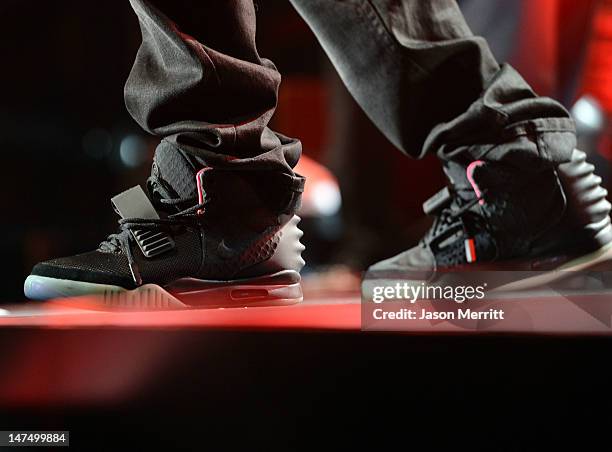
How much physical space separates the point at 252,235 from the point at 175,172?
11 cm

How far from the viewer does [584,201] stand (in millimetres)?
811

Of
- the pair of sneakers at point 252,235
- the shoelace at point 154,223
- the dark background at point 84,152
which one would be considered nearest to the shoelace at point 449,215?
the pair of sneakers at point 252,235

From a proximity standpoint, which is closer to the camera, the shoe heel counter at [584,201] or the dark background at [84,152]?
the shoe heel counter at [584,201]

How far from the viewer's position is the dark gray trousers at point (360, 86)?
746mm

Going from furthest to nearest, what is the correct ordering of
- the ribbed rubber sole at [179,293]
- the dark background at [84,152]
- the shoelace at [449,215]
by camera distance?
the dark background at [84,152] → the shoelace at [449,215] → the ribbed rubber sole at [179,293]

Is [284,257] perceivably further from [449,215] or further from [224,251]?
[449,215]

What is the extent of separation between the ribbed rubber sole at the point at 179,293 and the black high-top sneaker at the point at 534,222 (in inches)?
6.7

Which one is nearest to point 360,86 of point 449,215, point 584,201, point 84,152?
point 449,215

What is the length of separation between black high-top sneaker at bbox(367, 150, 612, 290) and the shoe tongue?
0.28 metres

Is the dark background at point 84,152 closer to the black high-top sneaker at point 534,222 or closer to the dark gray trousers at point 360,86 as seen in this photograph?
the dark gray trousers at point 360,86

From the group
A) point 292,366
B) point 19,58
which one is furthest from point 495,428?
point 19,58

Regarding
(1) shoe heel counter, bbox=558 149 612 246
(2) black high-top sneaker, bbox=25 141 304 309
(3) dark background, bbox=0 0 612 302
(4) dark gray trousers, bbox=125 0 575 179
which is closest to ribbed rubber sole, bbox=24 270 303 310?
(2) black high-top sneaker, bbox=25 141 304 309

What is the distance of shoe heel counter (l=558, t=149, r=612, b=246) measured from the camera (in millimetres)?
803

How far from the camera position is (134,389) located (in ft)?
2.00
